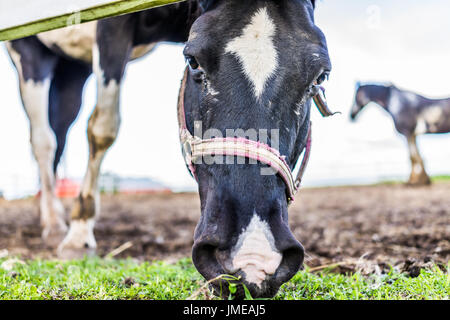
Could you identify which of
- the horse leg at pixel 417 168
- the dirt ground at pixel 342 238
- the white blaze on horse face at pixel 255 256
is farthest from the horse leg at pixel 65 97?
the horse leg at pixel 417 168

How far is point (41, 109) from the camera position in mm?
4094

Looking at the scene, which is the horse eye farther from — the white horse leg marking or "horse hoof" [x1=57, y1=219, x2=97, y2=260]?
"horse hoof" [x1=57, y1=219, x2=97, y2=260]

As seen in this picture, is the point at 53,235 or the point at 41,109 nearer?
the point at 41,109

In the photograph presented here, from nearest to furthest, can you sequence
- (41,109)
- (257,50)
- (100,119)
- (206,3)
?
1. (257,50)
2. (206,3)
3. (100,119)
4. (41,109)

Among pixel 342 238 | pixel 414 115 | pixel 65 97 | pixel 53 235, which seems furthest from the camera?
pixel 414 115

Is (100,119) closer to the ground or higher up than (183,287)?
higher up

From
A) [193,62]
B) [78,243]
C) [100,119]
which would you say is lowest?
[78,243]

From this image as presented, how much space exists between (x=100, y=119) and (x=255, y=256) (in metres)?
2.43

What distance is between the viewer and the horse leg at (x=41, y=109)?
4.02 meters

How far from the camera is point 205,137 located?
5.77ft

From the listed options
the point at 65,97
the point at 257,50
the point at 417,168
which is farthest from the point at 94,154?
the point at 417,168

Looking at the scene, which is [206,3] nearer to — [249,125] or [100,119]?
[249,125]

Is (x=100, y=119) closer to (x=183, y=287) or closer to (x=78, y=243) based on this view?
(x=78, y=243)
